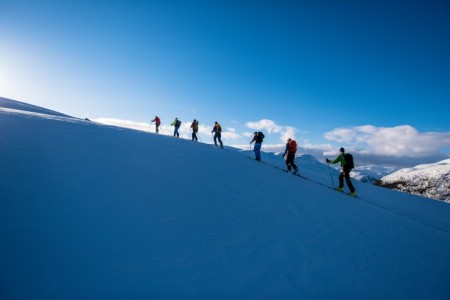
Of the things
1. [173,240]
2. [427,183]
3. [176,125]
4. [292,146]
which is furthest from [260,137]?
[427,183]

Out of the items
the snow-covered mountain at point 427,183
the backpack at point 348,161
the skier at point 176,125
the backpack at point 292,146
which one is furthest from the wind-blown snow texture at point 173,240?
the snow-covered mountain at point 427,183

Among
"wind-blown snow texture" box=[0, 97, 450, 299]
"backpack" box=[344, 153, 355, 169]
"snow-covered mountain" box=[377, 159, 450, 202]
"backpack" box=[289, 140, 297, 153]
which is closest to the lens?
"wind-blown snow texture" box=[0, 97, 450, 299]

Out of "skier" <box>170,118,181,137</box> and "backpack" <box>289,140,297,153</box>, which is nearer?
"backpack" <box>289,140,297,153</box>

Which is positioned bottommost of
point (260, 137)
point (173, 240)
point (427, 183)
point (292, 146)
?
point (173, 240)

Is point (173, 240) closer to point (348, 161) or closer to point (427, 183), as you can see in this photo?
point (348, 161)

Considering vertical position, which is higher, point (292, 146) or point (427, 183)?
point (292, 146)

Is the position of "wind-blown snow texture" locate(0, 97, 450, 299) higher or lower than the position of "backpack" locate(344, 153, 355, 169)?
lower

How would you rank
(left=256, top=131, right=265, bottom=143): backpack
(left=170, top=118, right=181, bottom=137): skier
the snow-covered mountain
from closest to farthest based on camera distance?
(left=256, top=131, right=265, bottom=143): backpack → (left=170, top=118, right=181, bottom=137): skier → the snow-covered mountain

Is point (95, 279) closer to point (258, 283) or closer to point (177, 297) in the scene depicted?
point (177, 297)

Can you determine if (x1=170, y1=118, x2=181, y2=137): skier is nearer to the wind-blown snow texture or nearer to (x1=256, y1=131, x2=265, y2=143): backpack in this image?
(x1=256, y1=131, x2=265, y2=143): backpack

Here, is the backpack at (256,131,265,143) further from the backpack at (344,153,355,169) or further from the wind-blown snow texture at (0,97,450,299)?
the wind-blown snow texture at (0,97,450,299)

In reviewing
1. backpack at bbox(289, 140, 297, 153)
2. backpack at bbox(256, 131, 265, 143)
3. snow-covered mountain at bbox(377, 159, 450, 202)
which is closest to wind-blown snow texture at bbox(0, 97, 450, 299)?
backpack at bbox(289, 140, 297, 153)

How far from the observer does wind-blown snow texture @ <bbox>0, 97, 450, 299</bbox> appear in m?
3.68

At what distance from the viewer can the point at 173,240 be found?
468 centimetres
